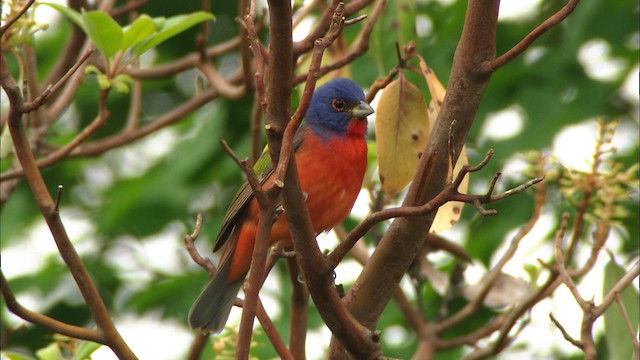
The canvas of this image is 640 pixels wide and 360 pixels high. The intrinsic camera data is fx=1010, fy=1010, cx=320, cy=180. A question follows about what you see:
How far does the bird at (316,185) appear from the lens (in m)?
4.43

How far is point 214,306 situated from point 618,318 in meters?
1.64

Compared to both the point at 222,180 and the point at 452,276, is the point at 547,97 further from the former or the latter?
the point at 222,180

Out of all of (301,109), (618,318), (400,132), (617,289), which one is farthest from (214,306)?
(301,109)

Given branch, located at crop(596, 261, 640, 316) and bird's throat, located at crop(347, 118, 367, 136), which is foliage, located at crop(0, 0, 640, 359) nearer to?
bird's throat, located at crop(347, 118, 367, 136)

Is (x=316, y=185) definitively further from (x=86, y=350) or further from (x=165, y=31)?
(x=86, y=350)

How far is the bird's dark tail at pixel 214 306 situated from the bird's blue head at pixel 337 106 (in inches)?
34.2

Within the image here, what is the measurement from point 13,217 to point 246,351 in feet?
11.4

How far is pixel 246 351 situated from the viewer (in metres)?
2.53

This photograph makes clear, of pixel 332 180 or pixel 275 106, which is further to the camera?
pixel 332 180

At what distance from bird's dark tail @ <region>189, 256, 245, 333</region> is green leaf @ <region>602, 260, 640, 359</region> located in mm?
1529

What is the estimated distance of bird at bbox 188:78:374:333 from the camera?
14.5 feet

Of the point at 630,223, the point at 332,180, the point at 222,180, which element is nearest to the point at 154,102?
the point at 222,180

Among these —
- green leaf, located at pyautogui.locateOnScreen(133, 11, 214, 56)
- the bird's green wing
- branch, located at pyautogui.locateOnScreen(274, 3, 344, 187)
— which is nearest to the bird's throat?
the bird's green wing

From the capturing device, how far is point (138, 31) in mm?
3844
